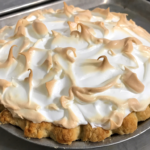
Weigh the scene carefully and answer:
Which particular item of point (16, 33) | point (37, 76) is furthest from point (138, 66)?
point (16, 33)

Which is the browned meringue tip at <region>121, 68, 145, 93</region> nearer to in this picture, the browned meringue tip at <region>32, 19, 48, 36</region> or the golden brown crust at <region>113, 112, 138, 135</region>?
the golden brown crust at <region>113, 112, 138, 135</region>

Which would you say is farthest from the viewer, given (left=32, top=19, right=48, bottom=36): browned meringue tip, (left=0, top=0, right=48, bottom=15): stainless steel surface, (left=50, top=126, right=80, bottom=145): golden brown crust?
(left=0, top=0, right=48, bottom=15): stainless steel surface

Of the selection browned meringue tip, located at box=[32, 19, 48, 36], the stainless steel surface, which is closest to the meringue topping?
browned meringue tip, located at box=[32, 19, 48, 36]

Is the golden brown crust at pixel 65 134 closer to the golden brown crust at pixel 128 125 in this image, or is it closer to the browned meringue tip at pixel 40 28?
the golden brown crust at pixel 128 125

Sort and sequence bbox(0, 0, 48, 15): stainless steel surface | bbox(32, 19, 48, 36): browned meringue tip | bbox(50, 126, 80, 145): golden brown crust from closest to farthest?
bbox(50, 126, 80, 145): golden brown crust, bbox(32, 19, 48, 36): browned meringue tip, bbox(0, 0, 48, 15): stainless steel surface

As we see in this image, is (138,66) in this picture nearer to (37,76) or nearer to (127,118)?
(127,118)

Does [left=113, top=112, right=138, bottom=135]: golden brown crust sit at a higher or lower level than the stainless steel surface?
lower
